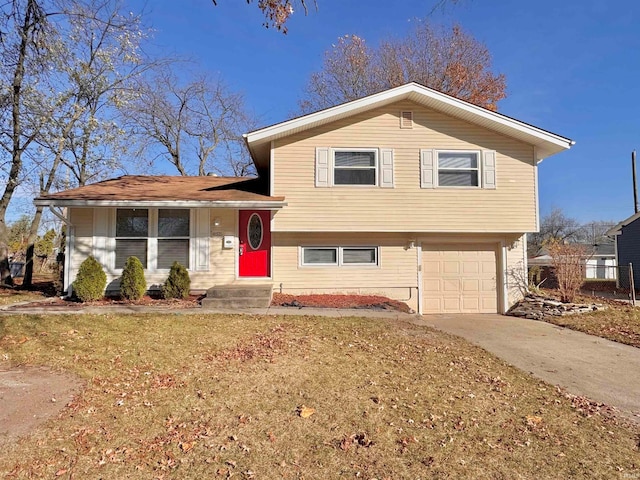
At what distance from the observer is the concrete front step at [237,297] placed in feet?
28.9

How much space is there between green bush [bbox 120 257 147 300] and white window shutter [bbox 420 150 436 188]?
742 centimetres

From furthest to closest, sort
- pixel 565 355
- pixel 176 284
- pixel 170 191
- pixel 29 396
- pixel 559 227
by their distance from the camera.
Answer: pixel 559 227, pixel 170 191, pixel 176 284, pixel 565 355, pixel 29 396

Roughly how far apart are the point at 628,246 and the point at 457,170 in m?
15.7

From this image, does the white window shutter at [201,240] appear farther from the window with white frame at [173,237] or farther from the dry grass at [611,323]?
the dry grass at [611,323]

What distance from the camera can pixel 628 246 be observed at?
20359 millimetres

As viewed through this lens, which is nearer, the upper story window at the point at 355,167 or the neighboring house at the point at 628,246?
the upper story window at the point at 355,167

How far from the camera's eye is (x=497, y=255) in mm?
11242

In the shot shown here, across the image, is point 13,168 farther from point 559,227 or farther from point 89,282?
point 559,227

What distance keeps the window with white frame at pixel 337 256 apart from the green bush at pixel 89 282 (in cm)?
492

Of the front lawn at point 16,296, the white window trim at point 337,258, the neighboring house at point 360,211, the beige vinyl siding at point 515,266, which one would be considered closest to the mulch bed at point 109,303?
the front lawn at point 16,296

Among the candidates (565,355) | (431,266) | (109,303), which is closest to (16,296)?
(109,303)

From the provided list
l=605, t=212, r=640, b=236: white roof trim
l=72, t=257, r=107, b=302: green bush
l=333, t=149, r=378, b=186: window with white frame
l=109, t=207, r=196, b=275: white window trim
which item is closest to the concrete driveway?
l=333, t=149, r=378, b=186: window with white frame

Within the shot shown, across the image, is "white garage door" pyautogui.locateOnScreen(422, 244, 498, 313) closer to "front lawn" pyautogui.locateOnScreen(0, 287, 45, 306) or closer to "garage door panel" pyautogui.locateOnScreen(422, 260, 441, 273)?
"garage door panel" pyautogui.locateOnScreen(422, 260, 441, 273)

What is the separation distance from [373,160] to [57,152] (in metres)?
11.2
